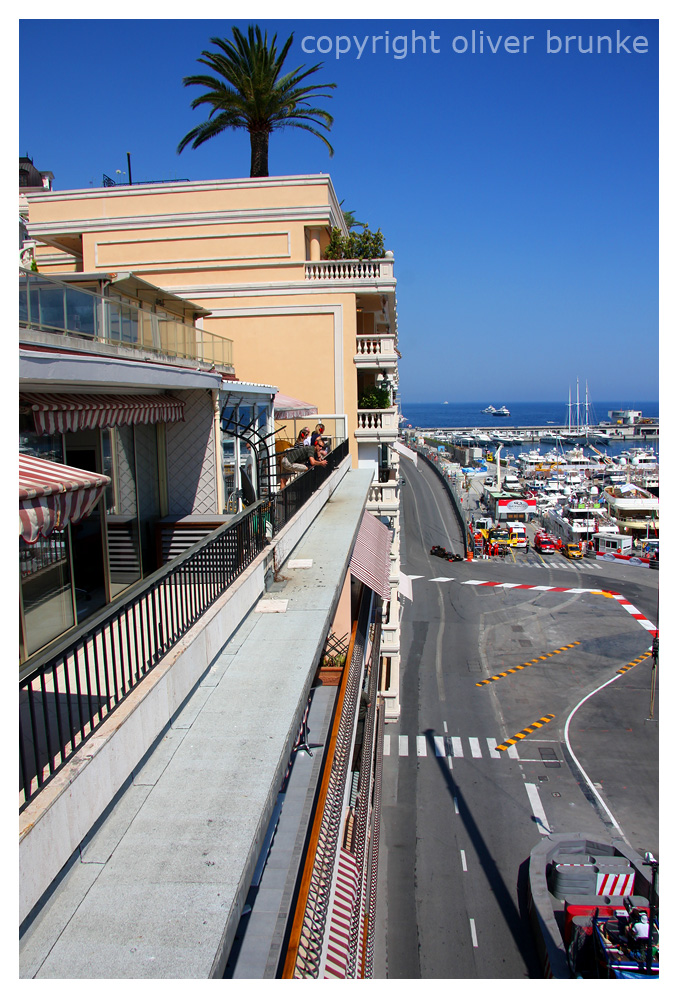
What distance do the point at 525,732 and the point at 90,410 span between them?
25893 mm

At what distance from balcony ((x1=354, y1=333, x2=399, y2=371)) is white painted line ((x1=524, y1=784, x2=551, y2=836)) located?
15.8 m

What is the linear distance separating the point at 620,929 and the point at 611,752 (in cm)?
1300

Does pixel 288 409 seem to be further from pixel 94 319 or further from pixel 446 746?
pixel 446 746

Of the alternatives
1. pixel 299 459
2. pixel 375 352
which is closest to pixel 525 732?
pixel 375 352

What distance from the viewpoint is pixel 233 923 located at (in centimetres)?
371

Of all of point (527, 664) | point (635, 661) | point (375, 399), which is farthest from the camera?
point (635, 661)

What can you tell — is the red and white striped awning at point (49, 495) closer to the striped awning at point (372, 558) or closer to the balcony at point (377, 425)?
the striped awning at point (372, 558)

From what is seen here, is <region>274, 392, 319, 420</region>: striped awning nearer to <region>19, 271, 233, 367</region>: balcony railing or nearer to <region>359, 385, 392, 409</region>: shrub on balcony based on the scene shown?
<region>19, 271, 233, 367</region>: balcony railing

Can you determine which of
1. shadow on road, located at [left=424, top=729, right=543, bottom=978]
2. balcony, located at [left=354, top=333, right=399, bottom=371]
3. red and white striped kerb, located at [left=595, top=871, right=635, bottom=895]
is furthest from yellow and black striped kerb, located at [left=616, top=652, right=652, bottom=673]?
balcony, located at [left=354, top=333, right=399, bottom=371]

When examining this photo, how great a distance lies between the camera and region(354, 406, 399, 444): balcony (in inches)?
923

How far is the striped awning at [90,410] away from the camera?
6305 millimetres

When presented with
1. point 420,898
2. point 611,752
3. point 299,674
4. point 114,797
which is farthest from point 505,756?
point 114,797

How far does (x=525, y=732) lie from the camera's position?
28.2 metres
